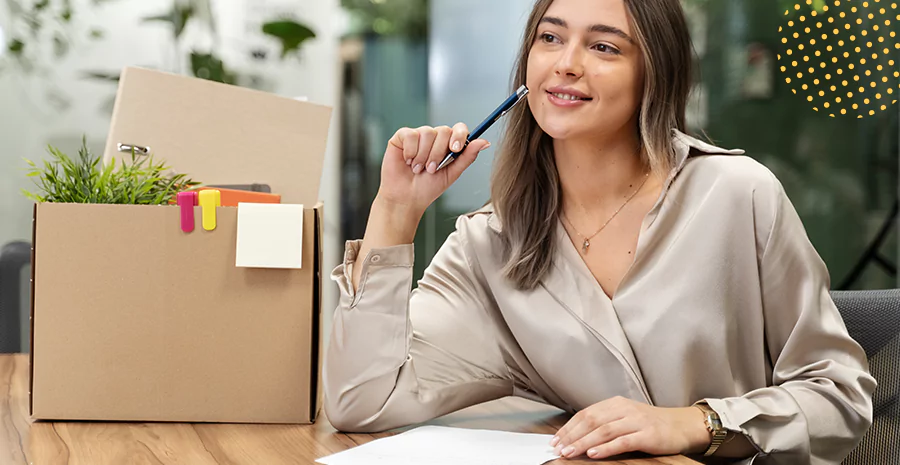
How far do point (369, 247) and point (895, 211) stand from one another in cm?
266

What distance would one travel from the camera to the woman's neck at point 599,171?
1.43 metres

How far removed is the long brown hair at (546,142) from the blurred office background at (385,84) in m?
1.81

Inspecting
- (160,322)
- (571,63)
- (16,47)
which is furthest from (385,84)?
(160,322)

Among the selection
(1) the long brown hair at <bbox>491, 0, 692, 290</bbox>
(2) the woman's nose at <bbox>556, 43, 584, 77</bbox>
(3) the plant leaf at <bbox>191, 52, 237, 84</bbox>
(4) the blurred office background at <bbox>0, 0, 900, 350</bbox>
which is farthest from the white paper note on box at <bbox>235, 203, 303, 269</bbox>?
(3) the plant leaf at <bbox>191, 52, 237, 84</bbox>

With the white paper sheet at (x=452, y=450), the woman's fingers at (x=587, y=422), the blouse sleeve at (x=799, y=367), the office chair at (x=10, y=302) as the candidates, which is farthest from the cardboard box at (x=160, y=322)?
the office chair at (x=10, y=302)

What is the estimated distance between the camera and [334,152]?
341 centimetres

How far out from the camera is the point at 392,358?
3.98 feet

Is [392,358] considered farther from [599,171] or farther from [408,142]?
[599,171]

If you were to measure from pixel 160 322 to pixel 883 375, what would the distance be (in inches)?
38.8

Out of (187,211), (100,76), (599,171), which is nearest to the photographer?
(187,211)

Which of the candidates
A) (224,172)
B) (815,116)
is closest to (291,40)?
(815,116)

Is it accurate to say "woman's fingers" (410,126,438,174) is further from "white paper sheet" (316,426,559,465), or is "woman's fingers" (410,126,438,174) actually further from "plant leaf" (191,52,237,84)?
"plant leaf" (191,52,237,84)

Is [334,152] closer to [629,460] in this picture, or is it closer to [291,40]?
[291,40]

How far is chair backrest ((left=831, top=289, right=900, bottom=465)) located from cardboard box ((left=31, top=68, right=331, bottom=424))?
0.79m
